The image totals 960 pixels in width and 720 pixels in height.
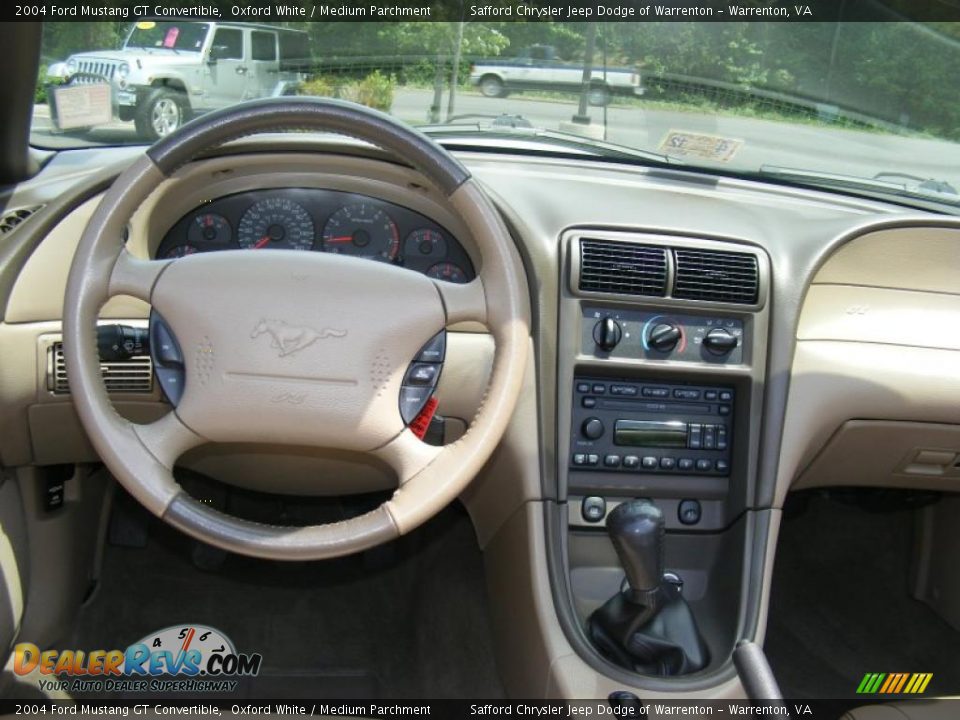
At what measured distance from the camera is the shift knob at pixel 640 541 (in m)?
1.87

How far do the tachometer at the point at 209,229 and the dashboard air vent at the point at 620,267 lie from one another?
80 centimetres

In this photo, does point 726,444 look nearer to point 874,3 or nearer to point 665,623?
point 665,623

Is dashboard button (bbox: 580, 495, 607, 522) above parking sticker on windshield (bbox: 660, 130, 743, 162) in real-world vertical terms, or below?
below

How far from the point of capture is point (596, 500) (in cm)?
221

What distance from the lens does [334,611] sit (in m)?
2.76

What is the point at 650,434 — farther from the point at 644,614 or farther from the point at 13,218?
the point at 13,218

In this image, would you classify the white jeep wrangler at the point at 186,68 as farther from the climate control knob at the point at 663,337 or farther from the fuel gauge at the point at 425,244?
the climate control knob at the point at 663,337

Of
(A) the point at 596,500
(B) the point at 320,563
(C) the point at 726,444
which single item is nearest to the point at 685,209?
(C) the point at 726,444

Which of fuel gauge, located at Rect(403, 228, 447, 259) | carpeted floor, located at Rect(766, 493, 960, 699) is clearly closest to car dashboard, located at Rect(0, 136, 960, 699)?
fuel gauge, located at Rect(403, 228, 447, 259)

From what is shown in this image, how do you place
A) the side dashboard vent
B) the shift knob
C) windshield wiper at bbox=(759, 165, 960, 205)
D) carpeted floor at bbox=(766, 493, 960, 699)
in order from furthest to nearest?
carpeted floor at bbox=(766, 493, 960, 699)
windshield wiper at bbox=(759, 165, 960, 205)
the side dashboard vent
the shift knob

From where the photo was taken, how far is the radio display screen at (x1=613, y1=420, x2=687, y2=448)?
2.15 metres

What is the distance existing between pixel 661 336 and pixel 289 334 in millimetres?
848

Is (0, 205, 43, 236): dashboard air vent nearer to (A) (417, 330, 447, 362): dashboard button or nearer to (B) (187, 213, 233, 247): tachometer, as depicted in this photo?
(B) (187, 213, 233, 247): tachometer

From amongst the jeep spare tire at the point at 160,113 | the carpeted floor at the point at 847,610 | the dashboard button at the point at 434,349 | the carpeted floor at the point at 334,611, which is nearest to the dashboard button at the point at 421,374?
the dashboard button at the point at 434,349
